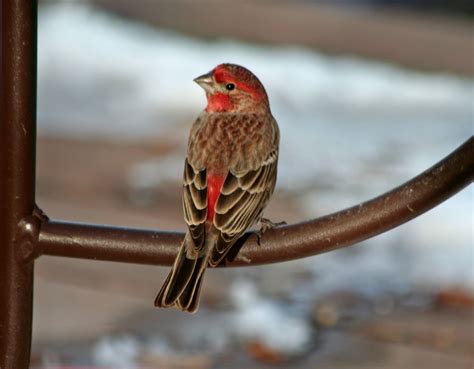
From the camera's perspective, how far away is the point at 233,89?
4.31 meters

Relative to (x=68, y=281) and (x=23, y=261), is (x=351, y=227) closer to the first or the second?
(x=23, y=261)

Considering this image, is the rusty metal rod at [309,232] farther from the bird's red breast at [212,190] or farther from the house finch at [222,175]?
the bird's red breast at [212,190]

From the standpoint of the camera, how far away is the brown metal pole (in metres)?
2.81

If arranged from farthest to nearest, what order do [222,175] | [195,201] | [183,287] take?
[222,175] < [195,201] < [183,287]

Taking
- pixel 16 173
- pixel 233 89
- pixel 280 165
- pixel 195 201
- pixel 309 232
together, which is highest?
pixel 280 165

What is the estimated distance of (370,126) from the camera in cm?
923

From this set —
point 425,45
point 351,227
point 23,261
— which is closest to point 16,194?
point 23,261

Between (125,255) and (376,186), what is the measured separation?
5.17m

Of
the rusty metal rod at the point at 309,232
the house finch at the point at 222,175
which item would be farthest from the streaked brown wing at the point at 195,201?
the rusty metal rod at the point at 309,232

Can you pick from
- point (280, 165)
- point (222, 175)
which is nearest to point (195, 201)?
point (222, 175)

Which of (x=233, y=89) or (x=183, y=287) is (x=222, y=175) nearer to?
(x=233, y=89)

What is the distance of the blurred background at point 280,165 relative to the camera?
5.93 m

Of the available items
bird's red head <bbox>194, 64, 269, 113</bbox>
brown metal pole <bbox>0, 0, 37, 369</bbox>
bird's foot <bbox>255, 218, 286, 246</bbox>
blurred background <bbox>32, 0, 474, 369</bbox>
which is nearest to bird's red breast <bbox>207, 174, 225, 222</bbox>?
bird's foot <bbox>255, 218, 286, 246</bbox>

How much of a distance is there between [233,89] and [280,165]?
3.98m
